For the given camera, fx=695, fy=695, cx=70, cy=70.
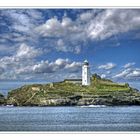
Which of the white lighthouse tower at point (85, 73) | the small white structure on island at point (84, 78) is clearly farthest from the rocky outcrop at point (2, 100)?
the white lighthouse tower at point (85, 73)

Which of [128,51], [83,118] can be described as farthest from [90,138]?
[128,51]

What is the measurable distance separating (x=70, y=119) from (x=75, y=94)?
38cm

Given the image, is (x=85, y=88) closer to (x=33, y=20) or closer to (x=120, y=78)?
(x=120, y=78)

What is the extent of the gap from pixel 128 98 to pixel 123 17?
3.18 feet

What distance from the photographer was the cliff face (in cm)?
820

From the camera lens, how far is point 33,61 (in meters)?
8.21

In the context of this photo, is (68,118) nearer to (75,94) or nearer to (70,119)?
(70,119)

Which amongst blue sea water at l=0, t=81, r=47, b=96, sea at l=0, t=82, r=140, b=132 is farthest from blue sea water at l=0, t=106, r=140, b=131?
blue sea water at l=0, t=81, r=47, b=96

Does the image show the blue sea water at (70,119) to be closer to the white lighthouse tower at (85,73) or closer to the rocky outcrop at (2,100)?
the rocky outcrop at (2,100)

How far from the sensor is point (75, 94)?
836 cm

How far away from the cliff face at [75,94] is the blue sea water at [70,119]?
0.10 m

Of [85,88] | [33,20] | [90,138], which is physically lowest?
[90,138]

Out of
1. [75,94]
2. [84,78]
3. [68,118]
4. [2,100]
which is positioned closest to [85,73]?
[84,78]

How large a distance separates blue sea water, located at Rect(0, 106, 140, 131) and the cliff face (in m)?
0.10
